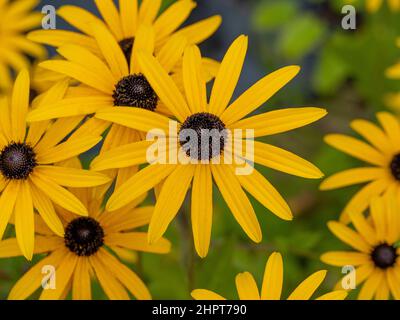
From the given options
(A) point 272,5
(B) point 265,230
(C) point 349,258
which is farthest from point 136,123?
(A) point 272,5

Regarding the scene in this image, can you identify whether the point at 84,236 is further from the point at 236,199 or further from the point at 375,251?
the point at 375,251

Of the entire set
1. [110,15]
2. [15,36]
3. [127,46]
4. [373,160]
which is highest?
[15,36]

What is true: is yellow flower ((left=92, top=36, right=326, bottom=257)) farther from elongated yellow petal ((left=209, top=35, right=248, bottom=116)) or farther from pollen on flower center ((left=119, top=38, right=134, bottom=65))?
pollen on flower center ((left=119, top=38, right=134, bottom=65))

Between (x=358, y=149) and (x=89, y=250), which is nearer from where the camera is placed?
(x=89, y=250)

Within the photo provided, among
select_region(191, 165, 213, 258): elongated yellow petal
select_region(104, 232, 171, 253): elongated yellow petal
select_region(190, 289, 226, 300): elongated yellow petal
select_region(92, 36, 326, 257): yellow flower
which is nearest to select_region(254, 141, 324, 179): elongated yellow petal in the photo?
select_region(92, 36, 326, 257): yellow flower

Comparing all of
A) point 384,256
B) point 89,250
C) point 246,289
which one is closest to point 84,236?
point 89,250
